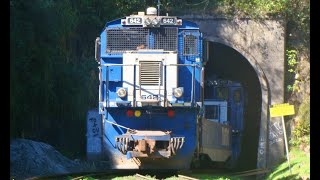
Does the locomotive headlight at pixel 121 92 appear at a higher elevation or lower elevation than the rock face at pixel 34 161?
higher

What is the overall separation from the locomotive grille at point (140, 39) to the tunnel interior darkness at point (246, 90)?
9.17 m

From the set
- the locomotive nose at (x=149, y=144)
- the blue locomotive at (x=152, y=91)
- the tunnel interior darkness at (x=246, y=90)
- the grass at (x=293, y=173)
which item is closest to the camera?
the locomotive nose at (x=149, y=144)

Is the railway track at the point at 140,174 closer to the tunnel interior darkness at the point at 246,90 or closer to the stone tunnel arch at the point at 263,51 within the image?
the stone tunnel arch at the point at 263,51

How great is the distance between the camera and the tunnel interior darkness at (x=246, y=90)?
26078mm

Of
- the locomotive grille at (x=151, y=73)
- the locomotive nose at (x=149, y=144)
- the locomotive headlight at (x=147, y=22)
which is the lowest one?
the locomotive nose at (x=149, y=144)

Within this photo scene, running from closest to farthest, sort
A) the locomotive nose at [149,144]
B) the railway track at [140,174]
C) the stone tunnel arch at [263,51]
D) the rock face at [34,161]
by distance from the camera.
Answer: the railway track at [140,174] → the locomotive nose at [149,144] → the rock face at [34,161] → the stone tunnel arch at [263,51]

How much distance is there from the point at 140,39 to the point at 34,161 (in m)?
4.68

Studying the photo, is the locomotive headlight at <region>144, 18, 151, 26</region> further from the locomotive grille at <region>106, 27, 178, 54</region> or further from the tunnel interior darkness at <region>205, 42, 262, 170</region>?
the tunnel interior darkness at <region>205, 42, 262, 170</region>

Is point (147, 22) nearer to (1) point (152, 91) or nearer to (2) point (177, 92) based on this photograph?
(1) point (152, 91)

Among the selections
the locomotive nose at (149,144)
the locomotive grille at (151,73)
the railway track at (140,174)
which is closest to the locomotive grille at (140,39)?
the locomotive grille at (151,73)

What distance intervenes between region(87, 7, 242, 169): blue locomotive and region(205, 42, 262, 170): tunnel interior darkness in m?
8.88

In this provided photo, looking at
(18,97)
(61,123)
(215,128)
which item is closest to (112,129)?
(215,128)

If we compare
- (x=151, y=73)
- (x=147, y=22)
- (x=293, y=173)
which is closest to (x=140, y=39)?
(x=147, y=22)
